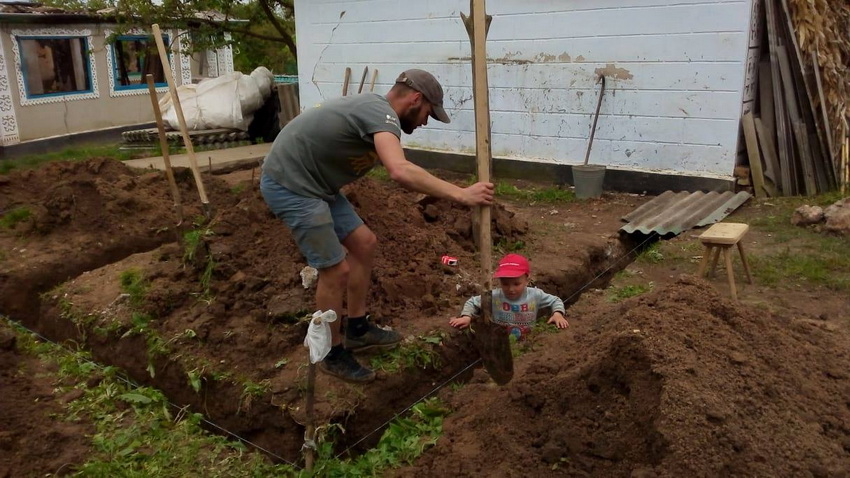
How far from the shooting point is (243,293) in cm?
478

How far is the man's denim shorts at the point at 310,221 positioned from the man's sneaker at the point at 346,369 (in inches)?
21.6

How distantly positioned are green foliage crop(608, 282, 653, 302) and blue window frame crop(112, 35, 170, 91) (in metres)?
13.6

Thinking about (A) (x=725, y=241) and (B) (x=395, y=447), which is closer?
(B) (x=395, y=447)

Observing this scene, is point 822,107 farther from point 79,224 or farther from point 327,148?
point 79,224

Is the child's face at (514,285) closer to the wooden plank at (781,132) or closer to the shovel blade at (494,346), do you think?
the shovel blade at (494,346)

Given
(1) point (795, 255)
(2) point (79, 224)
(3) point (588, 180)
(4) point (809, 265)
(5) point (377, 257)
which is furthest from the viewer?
(3) point (588, 180)

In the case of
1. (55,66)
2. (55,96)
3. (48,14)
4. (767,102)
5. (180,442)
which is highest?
(48,14)

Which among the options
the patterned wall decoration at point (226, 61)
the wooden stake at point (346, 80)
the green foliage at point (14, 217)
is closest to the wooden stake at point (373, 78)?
the wooden stake at point (346, 80)

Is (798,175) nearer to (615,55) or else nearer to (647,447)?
Answer: (615,55)

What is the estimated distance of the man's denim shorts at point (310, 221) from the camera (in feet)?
11.9

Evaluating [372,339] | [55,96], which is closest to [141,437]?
[372,339]

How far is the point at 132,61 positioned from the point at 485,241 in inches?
620

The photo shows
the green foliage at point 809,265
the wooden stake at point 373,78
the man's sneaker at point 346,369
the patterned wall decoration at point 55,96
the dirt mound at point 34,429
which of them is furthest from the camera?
the patterned wall decoration at point 55,96

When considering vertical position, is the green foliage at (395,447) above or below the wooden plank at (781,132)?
below
